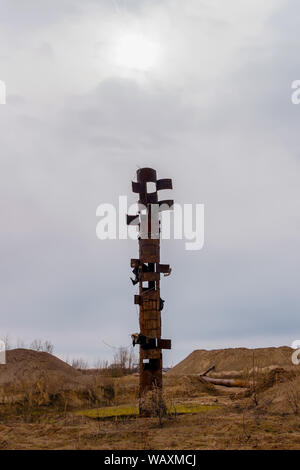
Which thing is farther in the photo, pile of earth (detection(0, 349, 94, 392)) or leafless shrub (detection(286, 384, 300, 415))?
pile of earth (detection(0, 349, 94, 392))

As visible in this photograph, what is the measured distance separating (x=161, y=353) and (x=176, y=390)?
773cm

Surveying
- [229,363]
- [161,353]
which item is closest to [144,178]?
[161,353]

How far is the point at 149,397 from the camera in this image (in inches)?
444

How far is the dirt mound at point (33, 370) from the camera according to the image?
776 inches

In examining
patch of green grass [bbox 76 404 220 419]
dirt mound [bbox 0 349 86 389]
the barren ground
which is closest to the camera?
the barren ground

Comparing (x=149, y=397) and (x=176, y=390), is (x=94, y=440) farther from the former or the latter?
(x=176, y=390)

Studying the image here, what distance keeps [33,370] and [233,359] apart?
13.3 m

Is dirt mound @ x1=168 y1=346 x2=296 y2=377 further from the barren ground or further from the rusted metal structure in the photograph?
the rusted metal structure

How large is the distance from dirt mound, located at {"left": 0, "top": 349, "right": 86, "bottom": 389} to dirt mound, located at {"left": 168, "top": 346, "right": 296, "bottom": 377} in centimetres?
933

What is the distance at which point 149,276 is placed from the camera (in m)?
12.1

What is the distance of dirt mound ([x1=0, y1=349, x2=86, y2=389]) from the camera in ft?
64.6

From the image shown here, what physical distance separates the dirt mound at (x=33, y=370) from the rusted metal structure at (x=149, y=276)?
26.0ft

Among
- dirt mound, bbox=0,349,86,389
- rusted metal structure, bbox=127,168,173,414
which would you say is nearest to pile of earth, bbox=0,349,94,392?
dirt mound, bbox=0,349,86,389

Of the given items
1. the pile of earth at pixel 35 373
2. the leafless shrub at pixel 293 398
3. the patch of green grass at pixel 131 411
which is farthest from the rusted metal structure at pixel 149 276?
the pile of earth at pixel 35 373
